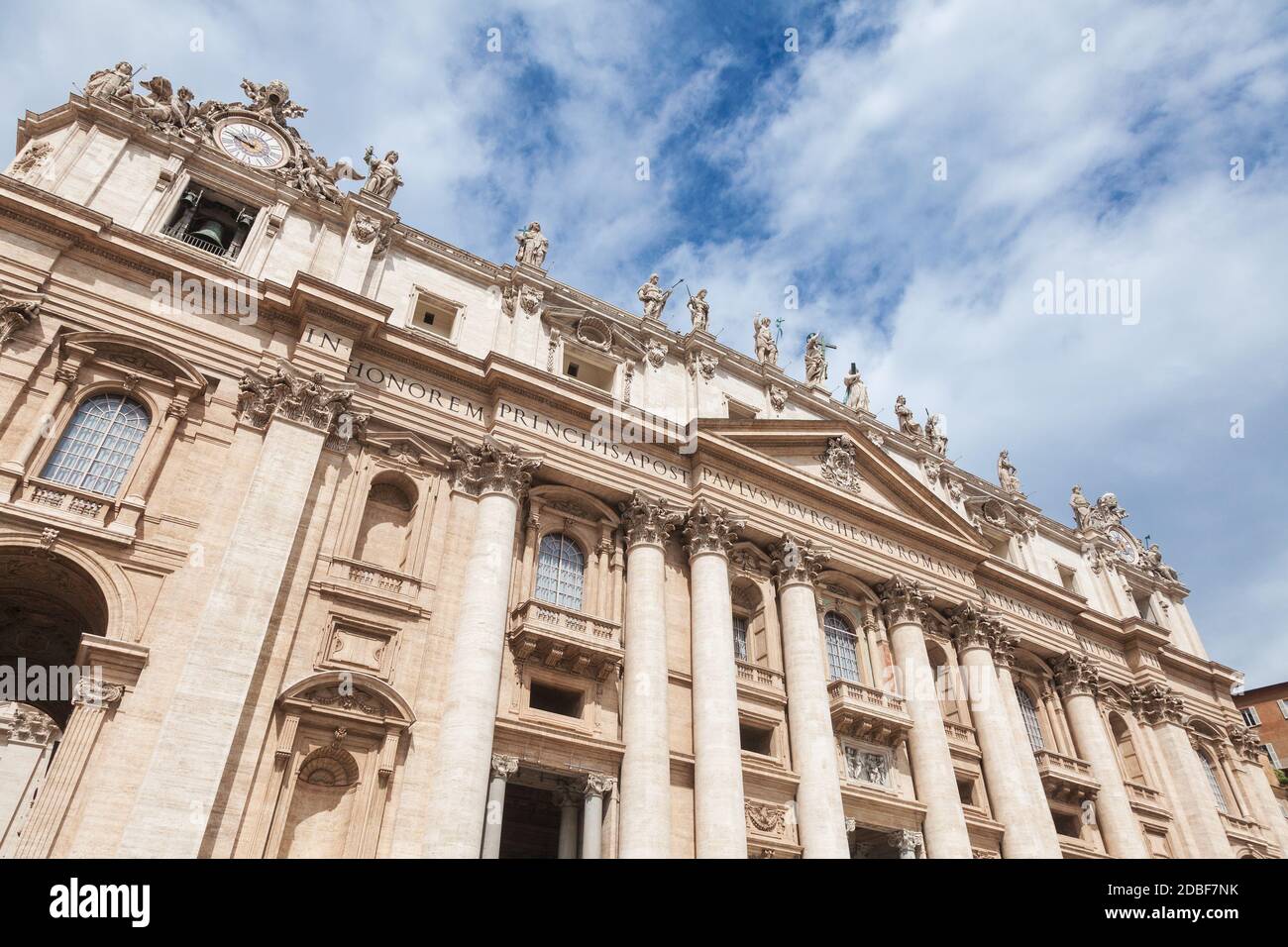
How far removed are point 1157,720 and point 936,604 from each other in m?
13.1

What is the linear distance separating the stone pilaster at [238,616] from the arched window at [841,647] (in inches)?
626

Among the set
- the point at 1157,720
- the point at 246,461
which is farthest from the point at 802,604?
the point at 1157,720

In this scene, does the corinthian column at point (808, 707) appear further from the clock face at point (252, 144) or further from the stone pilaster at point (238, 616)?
the clock face at point (252, 144)

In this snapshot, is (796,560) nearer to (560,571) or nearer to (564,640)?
(560,571)

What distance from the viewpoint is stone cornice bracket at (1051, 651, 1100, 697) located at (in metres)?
33.6

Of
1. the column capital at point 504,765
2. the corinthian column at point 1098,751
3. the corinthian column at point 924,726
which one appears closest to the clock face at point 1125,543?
the corinthian column at point 1098,751

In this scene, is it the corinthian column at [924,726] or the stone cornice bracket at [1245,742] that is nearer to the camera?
the corinthian column at [924,726]

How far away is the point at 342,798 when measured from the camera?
60.0ft

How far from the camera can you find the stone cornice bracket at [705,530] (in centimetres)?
2552

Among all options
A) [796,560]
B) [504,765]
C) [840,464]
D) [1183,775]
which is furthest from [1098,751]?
[504,765]

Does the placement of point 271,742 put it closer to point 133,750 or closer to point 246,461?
point 133,750

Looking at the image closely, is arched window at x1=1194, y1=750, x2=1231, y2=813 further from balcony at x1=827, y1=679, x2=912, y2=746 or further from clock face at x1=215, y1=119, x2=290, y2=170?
clock face at x1=215, y1=119, x2=290, y2=170

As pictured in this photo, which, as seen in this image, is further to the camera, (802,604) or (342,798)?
(802,604)

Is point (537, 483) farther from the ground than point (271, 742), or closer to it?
farther from the ground
